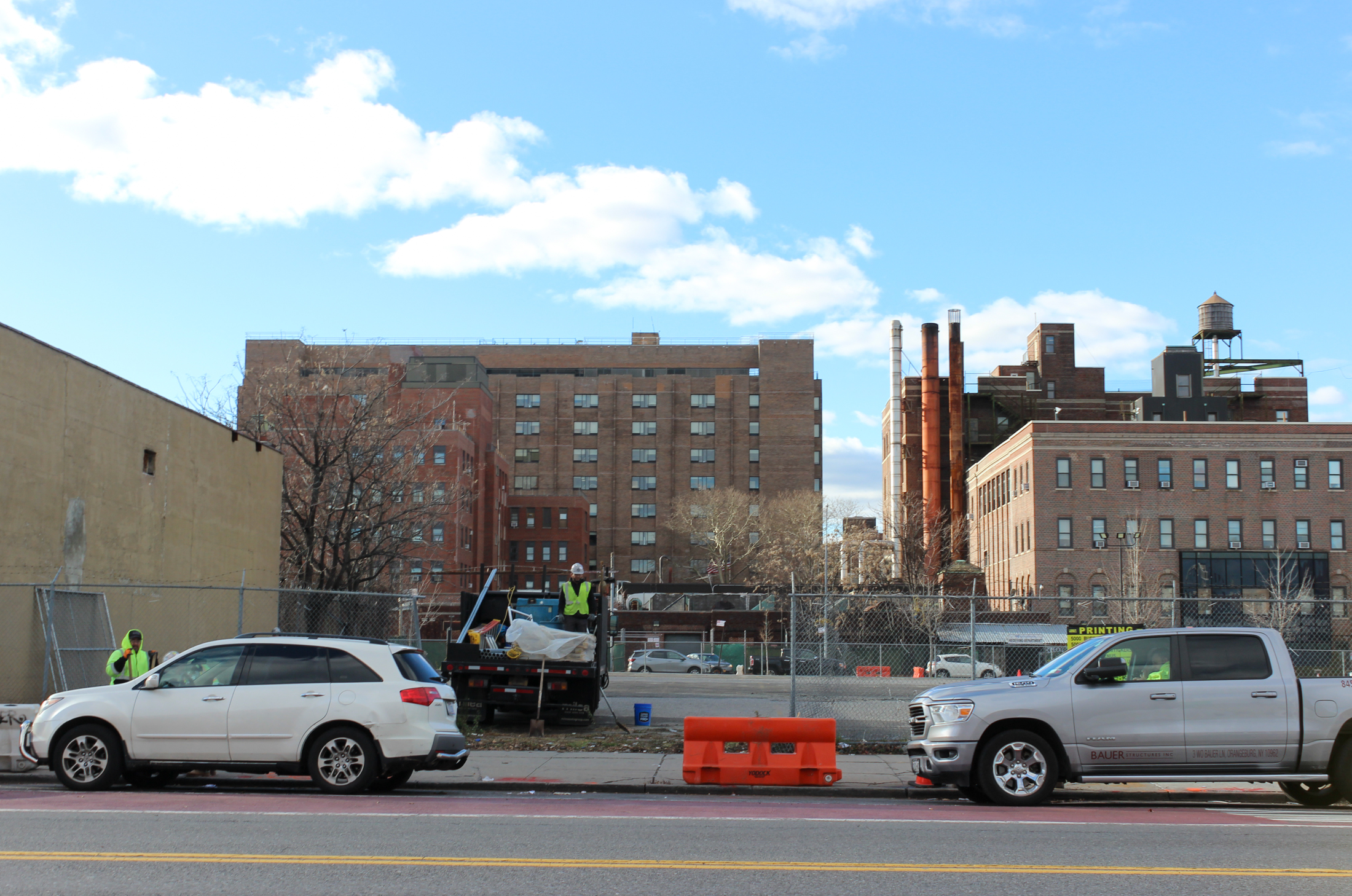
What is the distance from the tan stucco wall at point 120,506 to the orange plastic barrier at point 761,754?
905 centimetres

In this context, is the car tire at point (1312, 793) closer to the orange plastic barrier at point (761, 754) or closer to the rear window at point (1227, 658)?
the rear window at point (1227, 658)

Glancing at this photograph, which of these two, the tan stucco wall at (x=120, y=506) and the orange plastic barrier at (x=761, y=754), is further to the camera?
the tan stucco wall at (x=120, y=506)

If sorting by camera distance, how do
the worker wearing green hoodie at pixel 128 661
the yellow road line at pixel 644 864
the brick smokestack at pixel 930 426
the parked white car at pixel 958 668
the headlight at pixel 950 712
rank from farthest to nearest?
the brick smokestack at pixel 930 426
the parked white car at pixel 958 668
the worker wearing green hoodie at pixel 128 661
the headlight at pixel 950 712
the yellow road line at pixel 644 864

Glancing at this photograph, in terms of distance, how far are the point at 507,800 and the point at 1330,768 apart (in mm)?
8311

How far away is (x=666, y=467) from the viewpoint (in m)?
116

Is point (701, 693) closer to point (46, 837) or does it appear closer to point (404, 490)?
point (404, 490)

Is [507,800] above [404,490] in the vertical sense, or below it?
below

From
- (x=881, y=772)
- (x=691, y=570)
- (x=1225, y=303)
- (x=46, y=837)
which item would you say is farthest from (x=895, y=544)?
(x=46, y=837)

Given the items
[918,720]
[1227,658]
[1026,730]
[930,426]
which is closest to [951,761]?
[1026,730]

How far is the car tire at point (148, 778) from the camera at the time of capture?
11672mm

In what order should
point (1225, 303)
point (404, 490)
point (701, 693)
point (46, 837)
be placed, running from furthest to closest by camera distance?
1. point (1225, 303)
2. point (404, 490)
3. point (701, 693)
4. point (46, 837)

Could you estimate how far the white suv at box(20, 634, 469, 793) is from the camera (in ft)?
37.0

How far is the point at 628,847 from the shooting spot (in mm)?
8500

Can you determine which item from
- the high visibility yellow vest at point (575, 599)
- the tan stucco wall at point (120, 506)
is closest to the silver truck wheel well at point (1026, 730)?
the high visibility yellow vest at point (575, 599)
